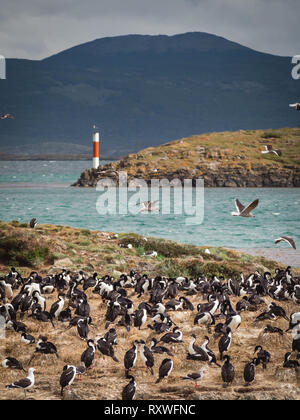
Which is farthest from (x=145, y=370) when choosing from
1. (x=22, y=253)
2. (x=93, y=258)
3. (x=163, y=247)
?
(x=163, y=247)

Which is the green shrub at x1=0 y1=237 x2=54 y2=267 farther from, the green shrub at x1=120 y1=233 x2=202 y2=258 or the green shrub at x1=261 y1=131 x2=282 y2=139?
the green shrub at x1=261 y1=131 x2=282 y2=139

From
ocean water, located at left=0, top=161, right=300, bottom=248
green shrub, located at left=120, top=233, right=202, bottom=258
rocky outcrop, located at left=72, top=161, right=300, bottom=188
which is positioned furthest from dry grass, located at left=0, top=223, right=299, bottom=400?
rocky outcrop, located at left=72, top=161, right=300, bottom=188

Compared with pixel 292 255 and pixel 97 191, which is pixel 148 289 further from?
pixel 97 191

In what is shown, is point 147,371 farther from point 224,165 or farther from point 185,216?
point 224,165

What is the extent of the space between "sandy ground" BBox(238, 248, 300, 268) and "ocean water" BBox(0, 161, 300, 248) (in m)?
1.86

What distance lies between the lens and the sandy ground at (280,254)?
26.2m

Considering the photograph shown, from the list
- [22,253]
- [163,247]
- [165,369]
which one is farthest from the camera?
[163,247]

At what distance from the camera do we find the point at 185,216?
186ft

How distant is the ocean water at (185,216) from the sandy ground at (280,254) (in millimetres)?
1861

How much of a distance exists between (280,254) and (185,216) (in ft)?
92.7

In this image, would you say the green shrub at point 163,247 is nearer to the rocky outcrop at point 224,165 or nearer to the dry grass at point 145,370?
the dry grass at point 145,370

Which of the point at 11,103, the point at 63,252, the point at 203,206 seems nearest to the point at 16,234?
the point at 63,252

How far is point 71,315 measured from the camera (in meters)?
11.4
